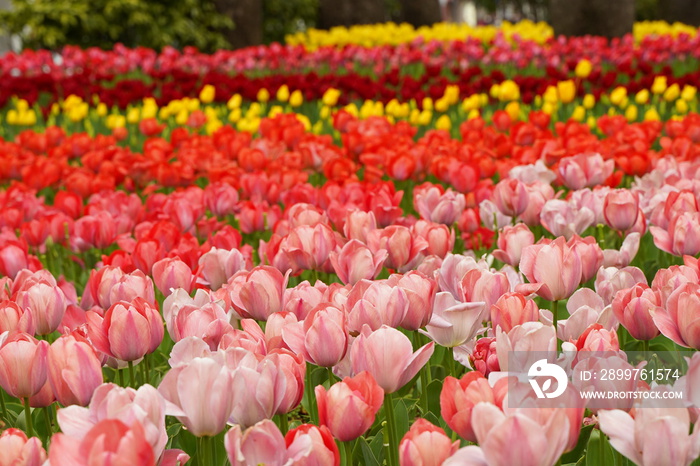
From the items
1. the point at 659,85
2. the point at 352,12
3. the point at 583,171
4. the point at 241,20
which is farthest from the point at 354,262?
the point at 352,12

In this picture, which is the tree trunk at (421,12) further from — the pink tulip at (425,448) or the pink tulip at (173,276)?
the pink tulip at (425,448)

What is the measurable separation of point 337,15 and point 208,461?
20071mm

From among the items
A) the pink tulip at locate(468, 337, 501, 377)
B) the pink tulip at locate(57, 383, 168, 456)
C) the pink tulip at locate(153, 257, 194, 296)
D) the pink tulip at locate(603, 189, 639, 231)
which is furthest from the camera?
the pink tulip at locate(603, 189, 639, 231)

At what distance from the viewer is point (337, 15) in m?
20.7

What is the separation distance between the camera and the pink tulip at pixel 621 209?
8.25 feet

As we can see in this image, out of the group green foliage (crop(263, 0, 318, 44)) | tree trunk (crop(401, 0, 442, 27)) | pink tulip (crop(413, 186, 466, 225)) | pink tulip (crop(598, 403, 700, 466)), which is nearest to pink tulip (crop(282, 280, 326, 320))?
pink tulip (crop(598, 403, 700, 466))

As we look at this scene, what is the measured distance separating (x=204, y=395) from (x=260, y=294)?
61 cm

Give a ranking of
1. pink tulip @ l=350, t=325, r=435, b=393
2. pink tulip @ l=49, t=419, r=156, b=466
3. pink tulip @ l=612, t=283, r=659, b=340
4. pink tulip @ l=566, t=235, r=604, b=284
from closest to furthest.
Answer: pink tulip @ l=49, t=419, r=156, b=466
pink tulip @ l=350, t=325, r=435, b=393
pink tulip @ l=612, t=283, r=659, b=340
pink tulip @ l=566, t=235, r=604, b=284


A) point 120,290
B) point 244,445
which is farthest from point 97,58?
point 244,445

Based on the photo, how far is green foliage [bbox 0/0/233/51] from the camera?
16797 mm

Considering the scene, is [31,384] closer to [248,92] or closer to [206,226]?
[206,226]

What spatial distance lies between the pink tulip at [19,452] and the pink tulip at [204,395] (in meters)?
0.18

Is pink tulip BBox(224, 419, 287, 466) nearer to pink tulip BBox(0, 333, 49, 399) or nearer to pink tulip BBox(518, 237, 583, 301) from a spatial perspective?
pink tulip BBox(0, 333, 49, 399)

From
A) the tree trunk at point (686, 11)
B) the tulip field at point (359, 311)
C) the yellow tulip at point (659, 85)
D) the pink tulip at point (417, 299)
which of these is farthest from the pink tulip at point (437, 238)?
the tree trunk at point (686, 11)
